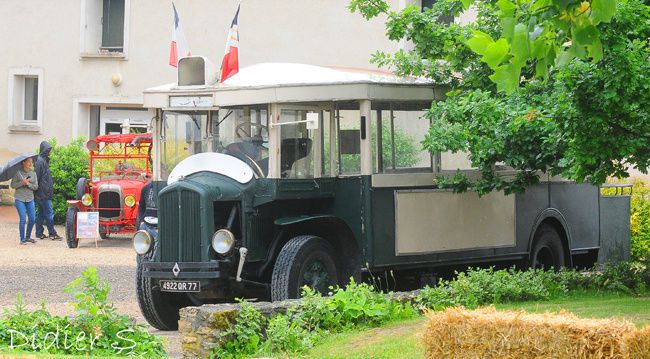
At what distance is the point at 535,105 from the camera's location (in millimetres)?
13367

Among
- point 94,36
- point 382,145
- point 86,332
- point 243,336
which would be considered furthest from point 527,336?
point 94,36

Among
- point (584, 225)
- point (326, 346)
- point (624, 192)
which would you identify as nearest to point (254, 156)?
point (326, 346)

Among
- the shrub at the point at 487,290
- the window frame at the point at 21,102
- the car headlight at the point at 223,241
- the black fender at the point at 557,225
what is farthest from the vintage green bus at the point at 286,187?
the window frame at the point at 21,102

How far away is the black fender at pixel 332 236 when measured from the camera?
12.9 meters

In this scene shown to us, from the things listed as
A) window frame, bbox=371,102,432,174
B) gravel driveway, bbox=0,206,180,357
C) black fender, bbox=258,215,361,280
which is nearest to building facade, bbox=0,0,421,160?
gravel driveway, bbox=0,206,180,357

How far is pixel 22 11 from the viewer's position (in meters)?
33.8

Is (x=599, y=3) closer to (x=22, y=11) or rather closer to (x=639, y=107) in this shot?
(x=639, y=107)

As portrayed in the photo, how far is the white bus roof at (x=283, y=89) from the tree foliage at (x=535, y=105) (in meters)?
0.79

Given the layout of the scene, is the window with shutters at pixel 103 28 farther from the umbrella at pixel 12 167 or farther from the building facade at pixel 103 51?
the umbrella at pixel 12 167

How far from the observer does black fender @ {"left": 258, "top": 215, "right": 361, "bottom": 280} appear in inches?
509

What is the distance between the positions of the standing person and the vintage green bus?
405 inches

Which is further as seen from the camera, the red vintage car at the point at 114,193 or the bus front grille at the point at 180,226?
the red vintage car at the point at 114,193

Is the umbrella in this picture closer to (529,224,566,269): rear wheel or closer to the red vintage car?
the red vintage car

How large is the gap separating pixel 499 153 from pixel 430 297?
2413 mm
